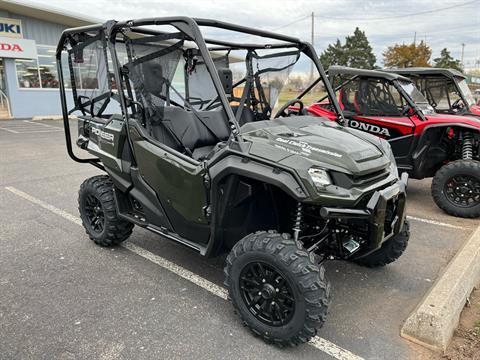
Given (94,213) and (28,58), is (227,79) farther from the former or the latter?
(28,58)

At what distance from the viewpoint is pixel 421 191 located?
6.63m

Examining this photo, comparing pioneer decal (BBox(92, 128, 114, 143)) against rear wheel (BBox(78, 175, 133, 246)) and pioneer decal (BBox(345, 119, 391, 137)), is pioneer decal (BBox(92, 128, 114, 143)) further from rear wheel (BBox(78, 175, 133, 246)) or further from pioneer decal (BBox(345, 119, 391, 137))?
pioneer decal (BBox(345, 119, 391, 137))

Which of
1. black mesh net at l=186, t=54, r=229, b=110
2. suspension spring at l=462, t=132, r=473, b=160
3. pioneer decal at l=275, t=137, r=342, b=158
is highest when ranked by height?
black mesh net at l=186, t=54, r=229, b=110

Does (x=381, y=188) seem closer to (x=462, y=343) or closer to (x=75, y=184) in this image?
(x=462, y=343)

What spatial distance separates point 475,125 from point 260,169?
13.7ft

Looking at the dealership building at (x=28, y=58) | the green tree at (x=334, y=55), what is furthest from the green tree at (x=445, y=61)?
the dealership building at (x=28, y=58)

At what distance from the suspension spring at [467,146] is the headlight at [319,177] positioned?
3.87m

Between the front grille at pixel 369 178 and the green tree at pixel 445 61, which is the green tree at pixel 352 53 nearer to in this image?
the green tree at pixel 445 61

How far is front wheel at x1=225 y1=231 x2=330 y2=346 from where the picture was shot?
2.42 meters

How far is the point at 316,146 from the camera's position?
270 cm

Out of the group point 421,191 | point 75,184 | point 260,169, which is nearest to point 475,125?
point 421,191

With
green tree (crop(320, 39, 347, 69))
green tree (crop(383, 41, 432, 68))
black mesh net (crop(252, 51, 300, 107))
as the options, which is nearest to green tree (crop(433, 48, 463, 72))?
green tree (crop(383, 41, 432, 68))

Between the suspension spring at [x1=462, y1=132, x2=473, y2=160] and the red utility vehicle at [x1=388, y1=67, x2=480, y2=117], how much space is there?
1731 mm

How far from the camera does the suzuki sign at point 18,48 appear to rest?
16281mm
